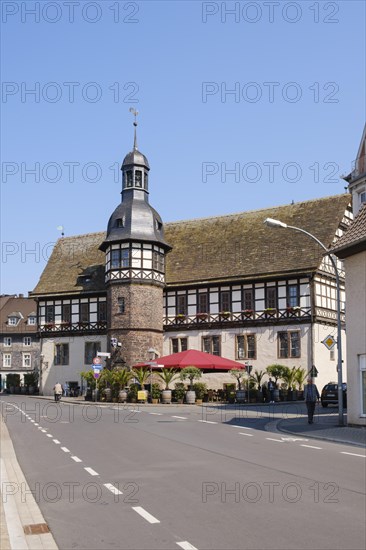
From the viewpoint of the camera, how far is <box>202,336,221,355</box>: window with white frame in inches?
2014

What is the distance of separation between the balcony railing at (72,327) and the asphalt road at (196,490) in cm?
3653

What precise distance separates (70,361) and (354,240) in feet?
126

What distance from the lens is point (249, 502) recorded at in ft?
30.7

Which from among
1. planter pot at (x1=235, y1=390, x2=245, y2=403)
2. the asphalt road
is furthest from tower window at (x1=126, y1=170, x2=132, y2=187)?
the asphalt road

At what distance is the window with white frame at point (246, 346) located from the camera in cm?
4947

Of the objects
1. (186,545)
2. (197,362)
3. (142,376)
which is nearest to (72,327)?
(142,376)

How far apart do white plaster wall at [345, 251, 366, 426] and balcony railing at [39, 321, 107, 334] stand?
34.3 metres

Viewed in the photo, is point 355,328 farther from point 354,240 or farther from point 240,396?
point 240,396

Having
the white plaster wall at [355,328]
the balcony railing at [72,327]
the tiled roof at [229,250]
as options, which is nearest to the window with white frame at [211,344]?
the tiled roof at [229,250]

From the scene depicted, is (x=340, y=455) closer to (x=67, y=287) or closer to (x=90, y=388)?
(x=90, y=388)

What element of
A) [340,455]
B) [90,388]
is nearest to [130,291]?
[90,388]

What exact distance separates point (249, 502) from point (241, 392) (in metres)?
32.3

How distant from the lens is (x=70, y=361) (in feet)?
187

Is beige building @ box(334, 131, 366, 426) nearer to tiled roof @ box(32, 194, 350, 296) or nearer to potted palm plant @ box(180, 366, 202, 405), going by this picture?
potted palm plant @ box(180, 366, 202, 405)
